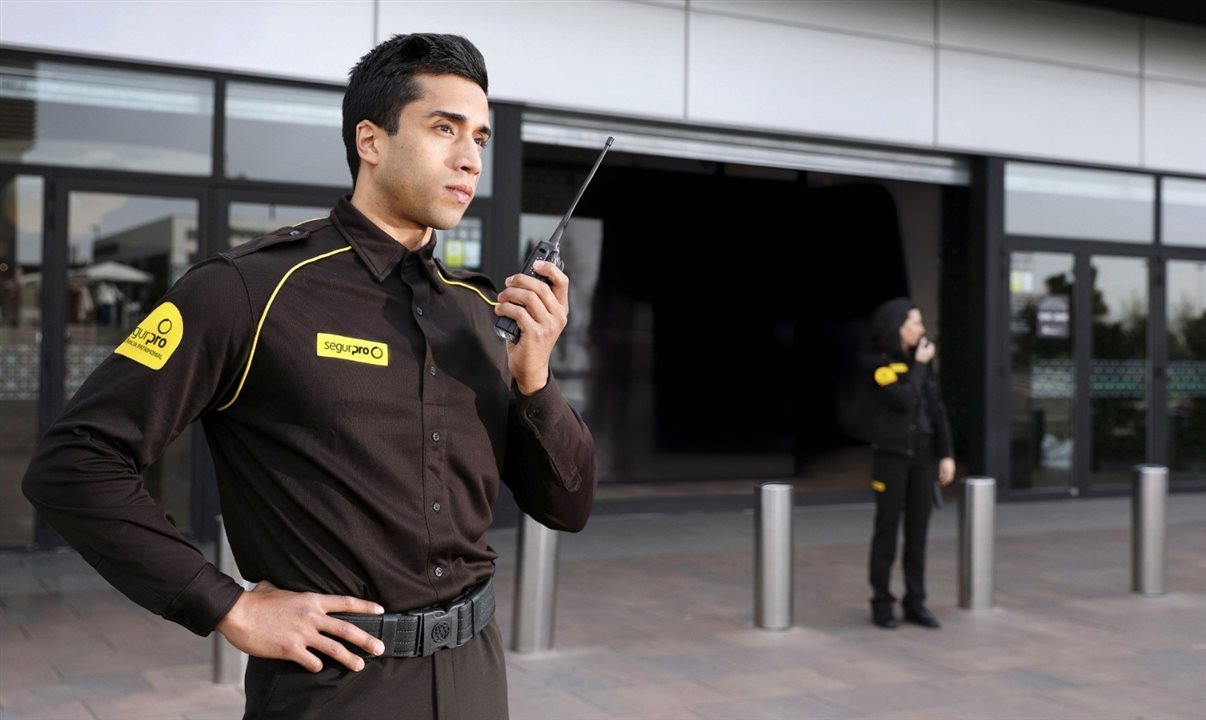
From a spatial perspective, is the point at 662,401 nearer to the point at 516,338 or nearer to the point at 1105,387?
the point at 1105,387

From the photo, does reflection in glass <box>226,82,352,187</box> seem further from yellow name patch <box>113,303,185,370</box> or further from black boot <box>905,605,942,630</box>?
yellow name patch <box>113,303,185,370</box>

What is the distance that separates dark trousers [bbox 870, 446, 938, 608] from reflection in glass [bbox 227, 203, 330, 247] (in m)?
4.91

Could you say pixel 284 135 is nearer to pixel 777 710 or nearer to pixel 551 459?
pixel 777 710

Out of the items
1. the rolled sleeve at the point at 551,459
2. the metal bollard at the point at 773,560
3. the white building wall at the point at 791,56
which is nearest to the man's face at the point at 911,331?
the metal bollard at the point at 773,560

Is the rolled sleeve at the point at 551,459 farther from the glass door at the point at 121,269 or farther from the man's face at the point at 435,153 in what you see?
the glass door at the point at 121,269

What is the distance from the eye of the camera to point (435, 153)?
202cm

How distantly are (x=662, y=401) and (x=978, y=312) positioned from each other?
3.70m

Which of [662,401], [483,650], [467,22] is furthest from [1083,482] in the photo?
[483,650]

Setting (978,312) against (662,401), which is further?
(662,401)

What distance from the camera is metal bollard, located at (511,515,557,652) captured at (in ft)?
21.0

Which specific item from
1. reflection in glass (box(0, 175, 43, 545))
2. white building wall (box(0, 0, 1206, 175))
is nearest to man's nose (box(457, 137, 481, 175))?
white building wall (box(0, 0, 1206, 175))

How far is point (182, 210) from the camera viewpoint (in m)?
9.47

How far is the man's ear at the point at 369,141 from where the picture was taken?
6.77 ft

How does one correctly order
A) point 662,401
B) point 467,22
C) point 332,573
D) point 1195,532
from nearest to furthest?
point 332,573 → point 467,22 → point 1195,532 → point 662,401
